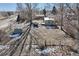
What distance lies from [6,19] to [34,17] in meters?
0.21

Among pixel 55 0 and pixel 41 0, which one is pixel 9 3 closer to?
pixel 41 0

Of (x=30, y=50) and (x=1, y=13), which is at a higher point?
(x=1, y=13)

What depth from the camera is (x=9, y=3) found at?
1.64 m

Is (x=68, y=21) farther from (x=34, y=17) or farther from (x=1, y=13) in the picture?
(x=1, y=13)

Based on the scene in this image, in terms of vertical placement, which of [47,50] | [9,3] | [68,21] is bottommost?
[47,50]

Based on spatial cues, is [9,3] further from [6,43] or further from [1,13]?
[6,43]

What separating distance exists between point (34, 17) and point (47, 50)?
0.26 metres

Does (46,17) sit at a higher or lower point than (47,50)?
higher

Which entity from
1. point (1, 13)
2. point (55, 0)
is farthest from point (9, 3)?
point (55, 0)

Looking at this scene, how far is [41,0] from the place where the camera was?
165cm

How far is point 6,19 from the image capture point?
1643 millimetres

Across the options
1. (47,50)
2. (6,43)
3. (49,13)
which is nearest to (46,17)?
(49,13)

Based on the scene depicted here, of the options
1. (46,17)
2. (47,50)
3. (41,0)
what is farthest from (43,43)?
(41,0)

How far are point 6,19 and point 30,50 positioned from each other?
0.95 ft
